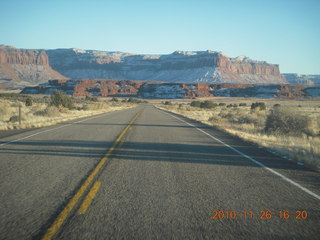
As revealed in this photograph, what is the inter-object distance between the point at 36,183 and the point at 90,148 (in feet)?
12.4

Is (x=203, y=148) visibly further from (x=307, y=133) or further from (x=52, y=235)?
Result: (x=307, y=133)

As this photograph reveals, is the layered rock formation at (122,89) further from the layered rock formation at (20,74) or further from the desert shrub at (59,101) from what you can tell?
the desert shrub at (59,101)

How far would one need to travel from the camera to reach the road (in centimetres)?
352

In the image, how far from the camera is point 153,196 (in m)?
4.69

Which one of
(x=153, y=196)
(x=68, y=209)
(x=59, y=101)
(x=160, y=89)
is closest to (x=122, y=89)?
(x=160, y=89)

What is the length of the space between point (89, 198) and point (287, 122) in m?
15.5

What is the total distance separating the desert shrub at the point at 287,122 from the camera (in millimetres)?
16719

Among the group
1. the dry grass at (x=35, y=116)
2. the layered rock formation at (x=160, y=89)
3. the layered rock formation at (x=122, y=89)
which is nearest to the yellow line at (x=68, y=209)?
the dry grass at (x=35, y=116)
